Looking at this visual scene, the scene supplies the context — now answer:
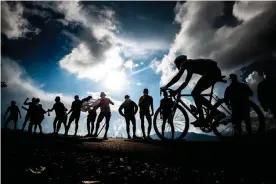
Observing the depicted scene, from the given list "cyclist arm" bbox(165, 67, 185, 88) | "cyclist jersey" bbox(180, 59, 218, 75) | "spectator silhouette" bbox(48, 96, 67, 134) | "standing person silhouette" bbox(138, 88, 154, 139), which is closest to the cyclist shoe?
"cyclist jersey" bbox(180, 59, 218, 75)

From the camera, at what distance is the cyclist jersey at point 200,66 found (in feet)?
20.7

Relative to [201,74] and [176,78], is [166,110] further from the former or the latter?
[201,74]

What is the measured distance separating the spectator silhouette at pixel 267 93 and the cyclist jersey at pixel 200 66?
149 inches

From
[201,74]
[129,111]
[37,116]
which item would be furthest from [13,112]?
[201,74]

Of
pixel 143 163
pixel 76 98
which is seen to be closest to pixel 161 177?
pixel 143 163

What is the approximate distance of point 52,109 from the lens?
13.1m

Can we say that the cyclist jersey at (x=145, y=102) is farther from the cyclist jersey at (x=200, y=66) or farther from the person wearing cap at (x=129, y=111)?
the cyclist jersey at (x=200, y=66)

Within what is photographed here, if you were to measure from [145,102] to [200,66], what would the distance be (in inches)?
208

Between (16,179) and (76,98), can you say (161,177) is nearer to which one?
(16,179)

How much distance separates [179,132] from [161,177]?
4.76 m

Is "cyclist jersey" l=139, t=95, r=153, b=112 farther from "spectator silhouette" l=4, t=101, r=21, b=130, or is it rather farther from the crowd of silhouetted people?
"spectator silhouette" l=4, t=101, r=21, b=130

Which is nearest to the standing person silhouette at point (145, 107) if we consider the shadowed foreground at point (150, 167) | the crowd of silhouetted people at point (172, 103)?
the crowd of silhouetted people at point (172, 103)

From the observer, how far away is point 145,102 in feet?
37.0

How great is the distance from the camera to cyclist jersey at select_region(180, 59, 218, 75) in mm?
6297
